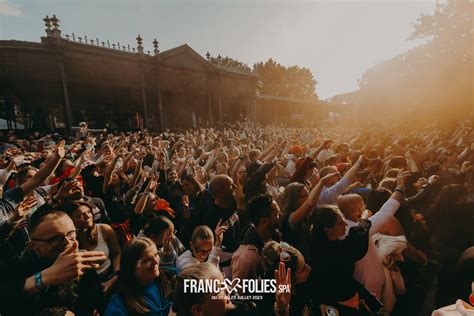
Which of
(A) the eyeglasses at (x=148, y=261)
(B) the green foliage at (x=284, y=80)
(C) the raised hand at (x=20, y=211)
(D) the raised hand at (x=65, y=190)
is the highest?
(B) the green foliage at (x=284, y=80)

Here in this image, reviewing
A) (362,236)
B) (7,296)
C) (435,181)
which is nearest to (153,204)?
(7,296)

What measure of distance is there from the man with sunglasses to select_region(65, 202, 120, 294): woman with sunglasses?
0.36 metres

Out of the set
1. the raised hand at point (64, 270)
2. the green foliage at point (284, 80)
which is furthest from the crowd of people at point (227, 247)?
the green foliage at point (284, 80)

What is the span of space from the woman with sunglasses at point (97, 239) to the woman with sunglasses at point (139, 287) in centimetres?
53

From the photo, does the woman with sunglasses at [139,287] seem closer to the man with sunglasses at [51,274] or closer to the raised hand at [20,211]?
the man with sunglasses at [51,274]

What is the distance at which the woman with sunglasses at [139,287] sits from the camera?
1.83m

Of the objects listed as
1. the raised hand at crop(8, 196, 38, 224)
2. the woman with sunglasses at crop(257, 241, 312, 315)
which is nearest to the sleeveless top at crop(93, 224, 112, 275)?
the raised hand at crop(8, 196, 38, 224)

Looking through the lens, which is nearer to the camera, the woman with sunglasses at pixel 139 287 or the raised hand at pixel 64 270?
the raised hand at pixel 64 270

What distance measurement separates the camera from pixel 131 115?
20.2 m

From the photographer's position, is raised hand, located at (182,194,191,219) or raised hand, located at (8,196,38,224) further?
raised hand, located at (182,194,191,219)

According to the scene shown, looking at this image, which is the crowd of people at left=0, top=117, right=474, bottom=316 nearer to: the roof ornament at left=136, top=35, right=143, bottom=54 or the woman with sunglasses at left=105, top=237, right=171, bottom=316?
the woman with sunglasses at left=105, top=237, right=171, bottom=316

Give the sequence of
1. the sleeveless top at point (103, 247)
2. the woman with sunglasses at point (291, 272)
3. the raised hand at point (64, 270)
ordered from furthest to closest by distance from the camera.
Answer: the sleeveless top at point (103, 247) < the woman with sunglasses at point (291, 272) < the raised hand at point (64, 270)

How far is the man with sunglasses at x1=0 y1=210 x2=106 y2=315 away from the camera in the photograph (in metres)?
1.55

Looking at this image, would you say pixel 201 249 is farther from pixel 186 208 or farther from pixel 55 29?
pixel 55 29
